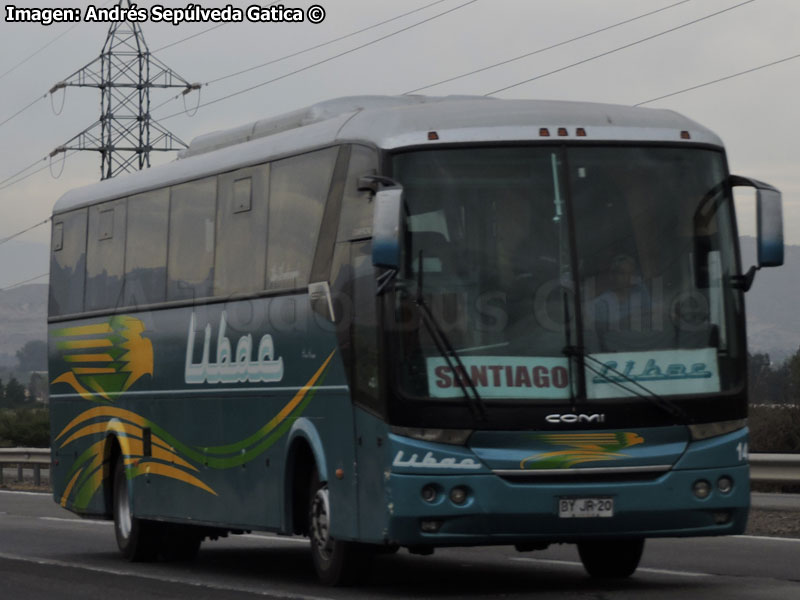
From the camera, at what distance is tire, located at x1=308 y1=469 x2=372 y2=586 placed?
41.7 ft

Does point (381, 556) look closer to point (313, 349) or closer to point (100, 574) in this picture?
point (100, 574)

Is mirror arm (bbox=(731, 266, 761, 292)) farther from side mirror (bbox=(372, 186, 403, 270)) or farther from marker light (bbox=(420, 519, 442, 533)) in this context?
marker light (bbox=(420, 519, 442, 533))

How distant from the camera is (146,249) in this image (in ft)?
55.2

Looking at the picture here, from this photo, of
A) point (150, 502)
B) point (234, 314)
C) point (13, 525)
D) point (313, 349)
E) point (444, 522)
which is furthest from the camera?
point (13, 525)

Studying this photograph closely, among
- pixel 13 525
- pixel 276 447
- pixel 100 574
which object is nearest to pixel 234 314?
pixel 276 447

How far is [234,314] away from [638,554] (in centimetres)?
371

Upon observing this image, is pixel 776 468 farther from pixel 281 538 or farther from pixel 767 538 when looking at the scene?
pixel 281 538

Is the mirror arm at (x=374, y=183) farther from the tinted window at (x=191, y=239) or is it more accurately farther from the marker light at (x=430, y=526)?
the tinted window at (x=191, y=239)

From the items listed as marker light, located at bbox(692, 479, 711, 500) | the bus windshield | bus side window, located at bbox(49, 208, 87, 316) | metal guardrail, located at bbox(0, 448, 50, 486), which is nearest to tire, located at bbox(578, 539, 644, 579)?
marker light, located at bbox(692, 479, 711, 500)

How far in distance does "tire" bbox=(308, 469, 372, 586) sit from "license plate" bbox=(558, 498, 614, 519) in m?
1.72

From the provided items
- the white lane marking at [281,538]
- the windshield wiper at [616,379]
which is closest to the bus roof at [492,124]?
the windshield wiper at [616,379]

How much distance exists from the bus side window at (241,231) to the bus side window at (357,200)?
157 centimetres

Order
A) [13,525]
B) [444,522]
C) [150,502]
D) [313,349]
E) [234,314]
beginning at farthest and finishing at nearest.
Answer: [13,525] → [150,502] → [234,314] → [313,349] → [444,522]

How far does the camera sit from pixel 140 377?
17.0m
